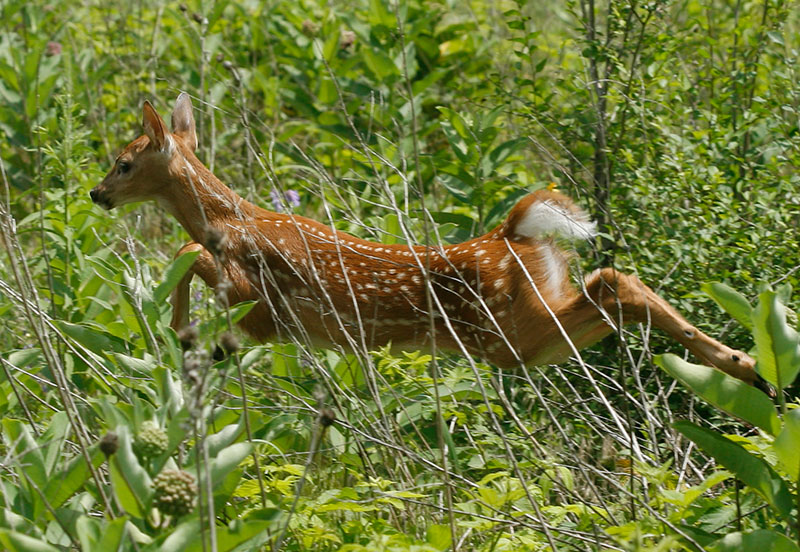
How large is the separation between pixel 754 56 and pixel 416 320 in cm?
233

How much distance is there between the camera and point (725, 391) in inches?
116

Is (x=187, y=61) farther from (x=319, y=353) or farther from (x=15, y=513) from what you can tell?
(x=15, y=513)

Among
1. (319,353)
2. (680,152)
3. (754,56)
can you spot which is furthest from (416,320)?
(754,56)

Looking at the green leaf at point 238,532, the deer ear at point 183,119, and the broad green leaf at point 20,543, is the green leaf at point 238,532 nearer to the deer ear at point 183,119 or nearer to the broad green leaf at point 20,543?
the broad green leaf at point 20,543

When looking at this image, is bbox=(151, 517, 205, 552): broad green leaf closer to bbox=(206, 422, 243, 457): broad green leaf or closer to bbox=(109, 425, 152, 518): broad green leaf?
bbox=(109, 425, 152, 518): broad green leaf

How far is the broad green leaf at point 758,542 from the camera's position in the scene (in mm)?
2701

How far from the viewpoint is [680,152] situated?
4.63 metres

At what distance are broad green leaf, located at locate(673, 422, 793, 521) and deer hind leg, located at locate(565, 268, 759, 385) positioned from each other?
953mm

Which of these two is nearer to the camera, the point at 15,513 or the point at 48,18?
A: the point at 15,513

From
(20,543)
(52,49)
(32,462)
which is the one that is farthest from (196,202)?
(52,49)

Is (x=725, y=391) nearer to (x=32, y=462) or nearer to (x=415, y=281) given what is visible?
(x=415, y=281)

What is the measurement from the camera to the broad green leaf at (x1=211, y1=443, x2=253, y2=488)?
2.72 metres

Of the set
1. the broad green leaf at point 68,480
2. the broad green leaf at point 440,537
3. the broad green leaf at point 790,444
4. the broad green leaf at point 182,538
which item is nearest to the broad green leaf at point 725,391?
the broad green leaf at point 790,444

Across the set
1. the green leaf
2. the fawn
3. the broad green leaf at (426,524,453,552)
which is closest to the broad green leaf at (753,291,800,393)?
the broad green leaf at (426,524,453,552)
